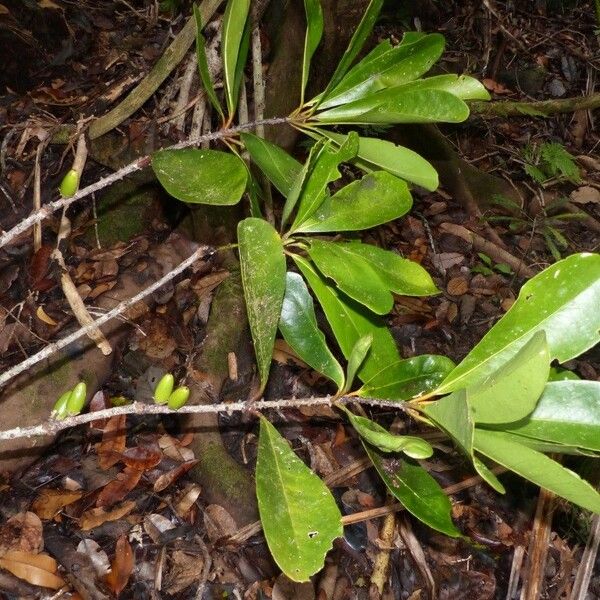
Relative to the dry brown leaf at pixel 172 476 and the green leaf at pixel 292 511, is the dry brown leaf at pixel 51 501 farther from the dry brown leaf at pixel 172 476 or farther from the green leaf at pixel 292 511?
the green leaf at pixel 292 511

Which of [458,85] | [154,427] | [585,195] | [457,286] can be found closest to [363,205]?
[458,85]

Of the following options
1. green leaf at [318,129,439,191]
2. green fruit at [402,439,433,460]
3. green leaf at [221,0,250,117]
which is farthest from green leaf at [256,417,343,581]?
green leaf at [221,0,250,117]

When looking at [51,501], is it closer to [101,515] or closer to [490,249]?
[101,515]

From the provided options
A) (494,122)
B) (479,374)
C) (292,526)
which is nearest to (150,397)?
(292,526)

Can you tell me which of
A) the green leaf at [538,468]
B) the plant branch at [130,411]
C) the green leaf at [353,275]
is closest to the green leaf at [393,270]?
the green leaf at [353,275]

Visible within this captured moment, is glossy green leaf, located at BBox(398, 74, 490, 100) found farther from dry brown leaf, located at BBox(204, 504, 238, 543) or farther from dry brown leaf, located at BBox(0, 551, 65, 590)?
dry brown leaf, located at BBox(0, 551, 65, 590)

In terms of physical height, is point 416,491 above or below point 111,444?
above
